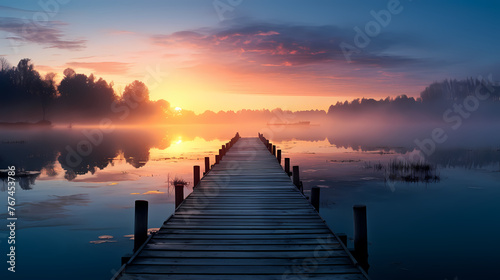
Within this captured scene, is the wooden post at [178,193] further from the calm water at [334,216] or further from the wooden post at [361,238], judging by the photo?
the wooden post at [361,238]

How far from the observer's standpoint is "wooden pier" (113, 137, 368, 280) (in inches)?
213

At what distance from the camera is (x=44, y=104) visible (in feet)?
264

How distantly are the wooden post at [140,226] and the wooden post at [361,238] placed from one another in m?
3.85

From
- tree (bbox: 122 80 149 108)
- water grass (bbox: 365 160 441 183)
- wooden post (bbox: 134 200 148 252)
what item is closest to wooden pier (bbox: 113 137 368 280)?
wooden post (bbox: 134 200 148 252)

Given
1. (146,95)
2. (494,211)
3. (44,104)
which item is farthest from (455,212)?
(146,95)

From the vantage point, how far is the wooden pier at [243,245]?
17.7 ft

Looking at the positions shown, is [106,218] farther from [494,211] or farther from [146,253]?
[494,211]

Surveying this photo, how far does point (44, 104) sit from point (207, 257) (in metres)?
87.1

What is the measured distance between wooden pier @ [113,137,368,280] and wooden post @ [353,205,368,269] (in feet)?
1.15

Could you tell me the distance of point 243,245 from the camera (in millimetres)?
6480

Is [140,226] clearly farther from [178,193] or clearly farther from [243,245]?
[178,193]

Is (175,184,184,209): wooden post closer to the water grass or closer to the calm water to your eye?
the calm water

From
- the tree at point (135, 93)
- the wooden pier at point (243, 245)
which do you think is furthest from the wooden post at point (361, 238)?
the tree at point (135, 93)

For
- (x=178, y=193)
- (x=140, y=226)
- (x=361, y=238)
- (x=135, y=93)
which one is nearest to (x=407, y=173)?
(x=178, y=193)
